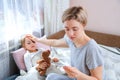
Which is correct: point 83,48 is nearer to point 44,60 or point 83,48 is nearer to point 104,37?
point 44,60

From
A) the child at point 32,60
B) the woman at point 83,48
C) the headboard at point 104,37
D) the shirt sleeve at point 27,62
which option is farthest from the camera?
the headboard at point 104,37

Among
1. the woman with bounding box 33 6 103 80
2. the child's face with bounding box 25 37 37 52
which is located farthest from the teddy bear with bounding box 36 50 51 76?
the woman with bounding box 33 6 103 80

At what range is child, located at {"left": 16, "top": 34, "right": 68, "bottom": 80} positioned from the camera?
1.56 m

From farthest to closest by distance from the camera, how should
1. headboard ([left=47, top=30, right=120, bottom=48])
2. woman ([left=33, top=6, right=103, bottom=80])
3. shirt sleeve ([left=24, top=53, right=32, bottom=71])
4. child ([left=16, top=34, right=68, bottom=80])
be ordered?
1. headboard ([left=47, top=30, right=120, bottom=48])
2. shirt sleeve ([left=24, top=53, right=32, bottom=71])
3. child ([left=16, top=34, right=68, bottom=80])
4. woman ([left=33, top=6, right=103, bottom=80])

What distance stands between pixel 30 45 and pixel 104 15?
93 centimetres

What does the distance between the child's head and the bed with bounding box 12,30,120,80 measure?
56mm

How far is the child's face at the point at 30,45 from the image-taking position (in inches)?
66.1

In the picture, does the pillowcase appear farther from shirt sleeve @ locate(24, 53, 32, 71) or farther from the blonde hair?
the blonde hair

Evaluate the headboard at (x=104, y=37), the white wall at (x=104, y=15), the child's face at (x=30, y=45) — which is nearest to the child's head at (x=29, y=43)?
the child's face at (x=30, y=45)

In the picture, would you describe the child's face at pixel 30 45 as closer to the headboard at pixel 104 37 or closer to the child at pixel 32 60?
the child at pixel 32 60

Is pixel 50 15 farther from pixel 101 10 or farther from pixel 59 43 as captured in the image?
pixel 59 43

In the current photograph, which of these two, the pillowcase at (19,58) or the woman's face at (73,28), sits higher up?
the woman's face at (73,28)

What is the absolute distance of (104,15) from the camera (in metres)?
2.16

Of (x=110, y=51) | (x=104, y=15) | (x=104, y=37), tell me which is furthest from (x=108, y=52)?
(x=104, y=15)
